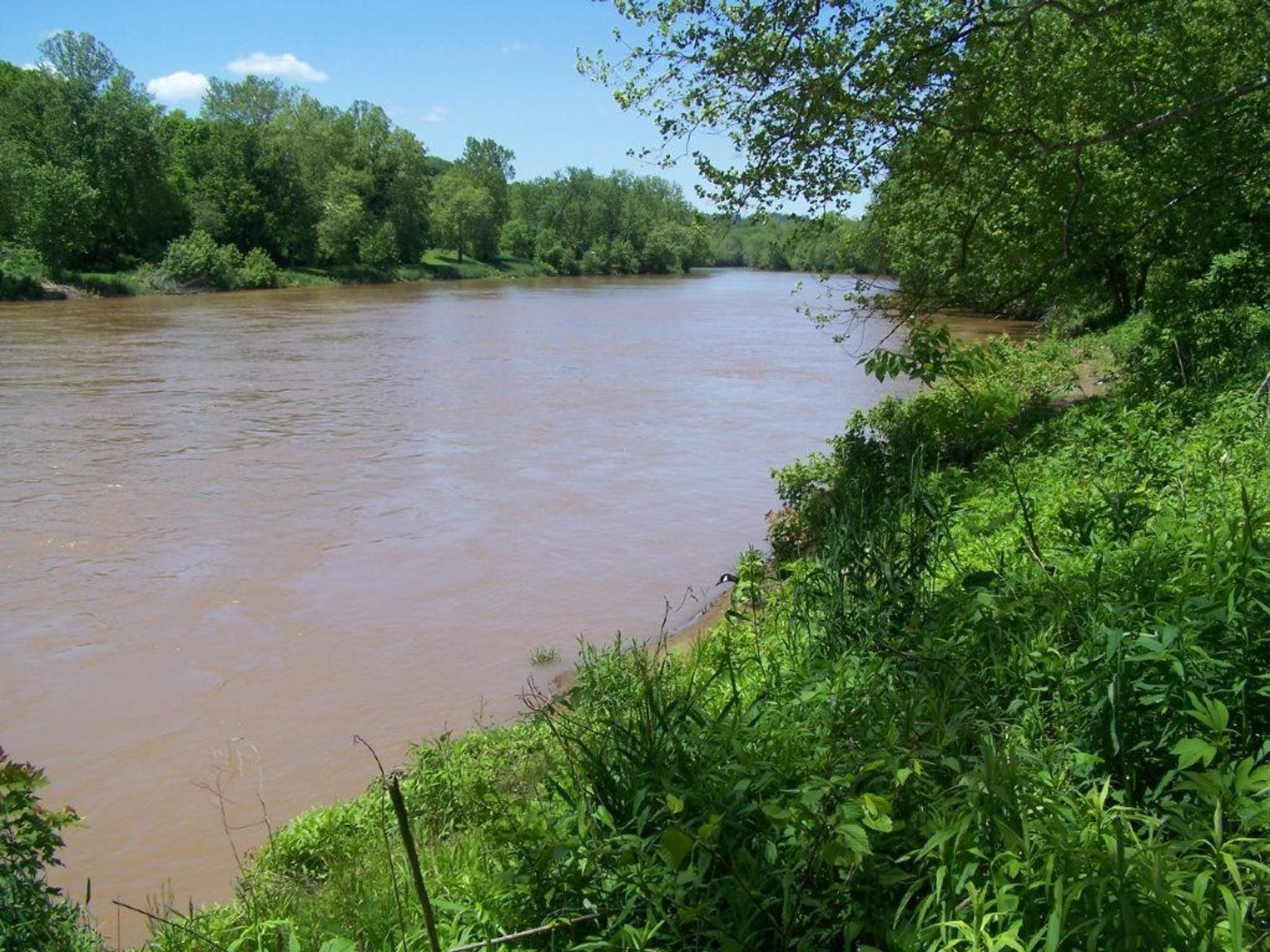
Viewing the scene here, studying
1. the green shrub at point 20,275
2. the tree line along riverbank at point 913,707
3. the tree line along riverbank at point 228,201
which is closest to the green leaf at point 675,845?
the tree line along riverbank at point 913,707

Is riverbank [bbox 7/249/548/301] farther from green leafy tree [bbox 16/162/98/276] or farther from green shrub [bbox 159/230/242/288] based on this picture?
green leafy tree [bbox 16/162/98/276]

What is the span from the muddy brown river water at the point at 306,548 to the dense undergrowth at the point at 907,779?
1790 millimetres

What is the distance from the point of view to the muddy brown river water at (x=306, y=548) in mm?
6613

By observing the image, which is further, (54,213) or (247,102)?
(247,102)

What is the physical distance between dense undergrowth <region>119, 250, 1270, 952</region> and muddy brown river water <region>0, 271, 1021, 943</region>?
70.5 inches

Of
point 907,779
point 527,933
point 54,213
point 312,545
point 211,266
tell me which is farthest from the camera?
point 211,266

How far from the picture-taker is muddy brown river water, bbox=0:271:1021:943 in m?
6.61

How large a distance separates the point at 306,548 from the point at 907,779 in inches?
375

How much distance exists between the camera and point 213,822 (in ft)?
19.4

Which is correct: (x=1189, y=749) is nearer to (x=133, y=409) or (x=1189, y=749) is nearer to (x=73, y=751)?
(x=73, y=751)

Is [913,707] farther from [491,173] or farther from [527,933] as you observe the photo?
[491,173]

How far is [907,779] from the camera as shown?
9.39ft

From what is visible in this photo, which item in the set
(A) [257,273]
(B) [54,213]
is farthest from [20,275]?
(A) [257,273]

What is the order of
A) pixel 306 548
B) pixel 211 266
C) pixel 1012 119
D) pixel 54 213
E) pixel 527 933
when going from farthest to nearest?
1. pixel 211 266
2. pixel 54 213
3. pixel 306 548
4. pixel 1012 119
5. pixel 527 933
